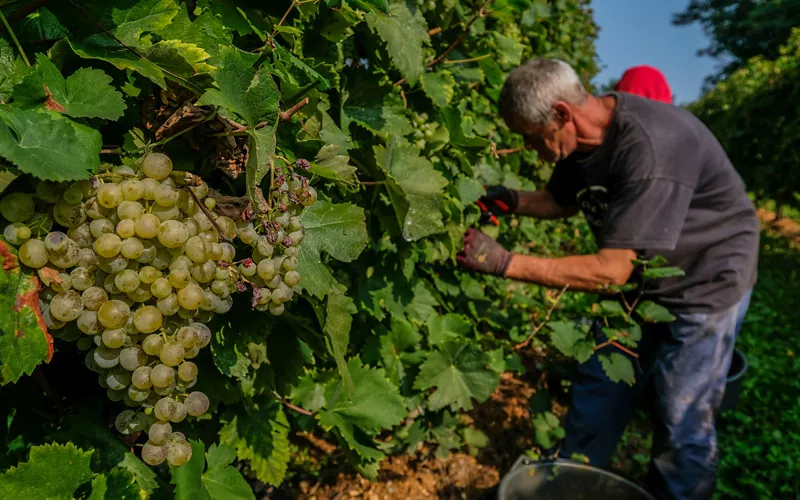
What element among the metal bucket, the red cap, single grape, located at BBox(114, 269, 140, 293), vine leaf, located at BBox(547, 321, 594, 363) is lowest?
the metal bucket

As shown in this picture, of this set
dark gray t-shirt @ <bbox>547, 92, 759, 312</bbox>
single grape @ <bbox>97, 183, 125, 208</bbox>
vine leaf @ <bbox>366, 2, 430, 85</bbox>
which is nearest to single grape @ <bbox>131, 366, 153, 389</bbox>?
single grape @ <bbox>97, 183, 125, 208</bbox>

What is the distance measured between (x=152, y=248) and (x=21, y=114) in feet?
0.71

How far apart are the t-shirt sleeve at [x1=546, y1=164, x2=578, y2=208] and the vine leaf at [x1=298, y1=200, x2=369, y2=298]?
212 cm

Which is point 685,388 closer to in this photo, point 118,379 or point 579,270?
point 579,270

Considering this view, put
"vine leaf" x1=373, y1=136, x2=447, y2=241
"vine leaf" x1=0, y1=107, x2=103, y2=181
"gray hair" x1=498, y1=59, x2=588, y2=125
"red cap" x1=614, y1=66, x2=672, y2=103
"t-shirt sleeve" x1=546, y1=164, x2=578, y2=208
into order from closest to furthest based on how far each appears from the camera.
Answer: "vine leaf" x1=0, y1=107, x2=103, y2=181 → "vine leaf" x1=373, y1=136, x2=447, y2=241 → "gray hair" x1=498, y1=59, x2=588, y2=125 → "t-shirt sleeve" x1=546, y1=164, x2=578, y2=208 → "red cap" x1=614, y1=66, x2=672, y2=103

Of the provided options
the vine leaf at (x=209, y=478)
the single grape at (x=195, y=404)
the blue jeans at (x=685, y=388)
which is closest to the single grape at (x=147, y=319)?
the single grape at (x=195, y=404)

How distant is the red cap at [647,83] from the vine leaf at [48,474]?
494 centimetres

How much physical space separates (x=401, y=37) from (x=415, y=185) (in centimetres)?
40

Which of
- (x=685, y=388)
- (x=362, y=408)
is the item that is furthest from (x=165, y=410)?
(x=685, y=388)

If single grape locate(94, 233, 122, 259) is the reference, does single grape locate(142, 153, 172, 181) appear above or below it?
above

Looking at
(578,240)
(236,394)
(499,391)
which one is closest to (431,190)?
(236,394)

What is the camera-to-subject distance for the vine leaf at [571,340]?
7.42 ft

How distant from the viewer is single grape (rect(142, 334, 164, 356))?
2.34 feet

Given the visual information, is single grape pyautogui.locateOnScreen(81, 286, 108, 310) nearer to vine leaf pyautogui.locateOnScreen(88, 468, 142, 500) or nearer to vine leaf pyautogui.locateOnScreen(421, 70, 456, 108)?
vine leaf pyautogui.locateOnScreen(88, 468, 142, 500)
